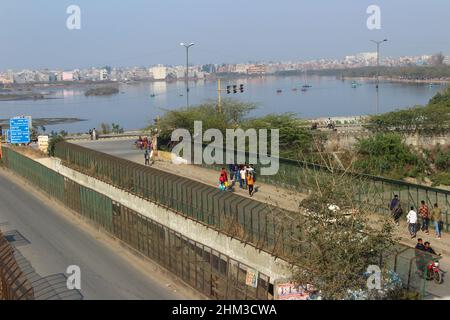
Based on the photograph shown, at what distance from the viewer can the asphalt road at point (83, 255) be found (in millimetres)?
19062

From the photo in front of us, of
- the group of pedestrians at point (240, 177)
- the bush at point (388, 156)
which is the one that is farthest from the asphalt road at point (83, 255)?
the bush at point (388, 156)

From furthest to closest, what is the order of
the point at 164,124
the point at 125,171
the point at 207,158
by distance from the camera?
the point at 164,124 < the point at 207,158 < the point at 125,171

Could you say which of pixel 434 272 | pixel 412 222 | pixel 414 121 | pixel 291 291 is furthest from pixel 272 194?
pixel 414 121

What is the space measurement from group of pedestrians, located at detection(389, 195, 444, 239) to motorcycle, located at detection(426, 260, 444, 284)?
349 cm

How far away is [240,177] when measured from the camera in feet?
86.4

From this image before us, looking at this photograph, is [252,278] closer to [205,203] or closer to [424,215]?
[205,203]

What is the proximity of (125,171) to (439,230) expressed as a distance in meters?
14.1

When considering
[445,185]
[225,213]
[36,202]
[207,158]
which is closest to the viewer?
[225,213]

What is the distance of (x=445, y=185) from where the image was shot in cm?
3766

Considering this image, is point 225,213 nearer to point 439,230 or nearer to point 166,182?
point 166,182

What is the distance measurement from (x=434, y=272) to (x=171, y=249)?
29.7 ft

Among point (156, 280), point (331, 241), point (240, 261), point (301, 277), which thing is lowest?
point (156, 280)

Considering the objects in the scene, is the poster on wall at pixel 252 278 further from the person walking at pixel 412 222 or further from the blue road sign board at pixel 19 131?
the blue road sign board at pixel 19 131
